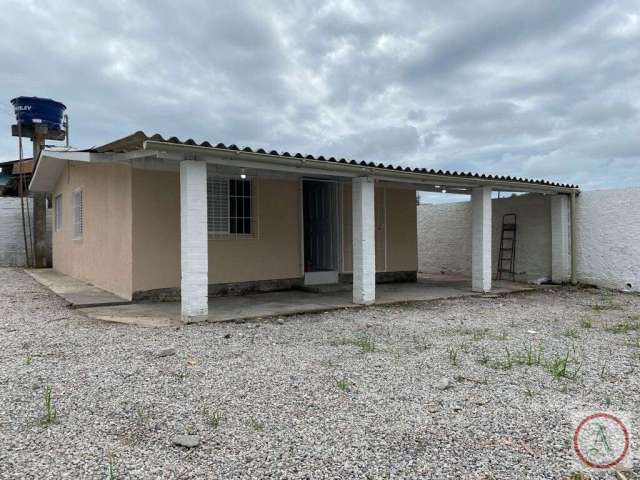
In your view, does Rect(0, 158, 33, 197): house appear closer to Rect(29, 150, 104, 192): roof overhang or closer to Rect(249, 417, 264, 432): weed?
Rect(29, 150, 104, 192): roof overhang

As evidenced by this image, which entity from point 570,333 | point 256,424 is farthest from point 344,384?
point 570,333

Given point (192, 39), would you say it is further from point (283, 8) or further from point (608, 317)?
point (608, 317)

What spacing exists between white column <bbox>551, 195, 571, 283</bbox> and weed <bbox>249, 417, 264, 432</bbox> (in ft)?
33.9

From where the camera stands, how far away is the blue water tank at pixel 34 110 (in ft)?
50.0

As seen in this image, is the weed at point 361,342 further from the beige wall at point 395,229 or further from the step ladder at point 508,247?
the step ladder at point 508,247

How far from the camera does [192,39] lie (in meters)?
9.39

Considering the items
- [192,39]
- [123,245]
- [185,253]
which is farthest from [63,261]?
[185,253]

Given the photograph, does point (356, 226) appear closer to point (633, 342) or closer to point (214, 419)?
point (633, 342)

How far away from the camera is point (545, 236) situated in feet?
38.5

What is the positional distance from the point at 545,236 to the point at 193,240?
9.29m

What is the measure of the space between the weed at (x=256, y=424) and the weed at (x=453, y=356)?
2241 millimetres

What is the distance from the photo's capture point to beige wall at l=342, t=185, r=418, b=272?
36.5 ft

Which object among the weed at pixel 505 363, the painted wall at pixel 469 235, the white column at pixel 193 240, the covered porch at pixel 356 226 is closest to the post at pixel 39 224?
the covered porch at pixel 356 226

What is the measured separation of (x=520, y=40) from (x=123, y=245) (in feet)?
28.2
